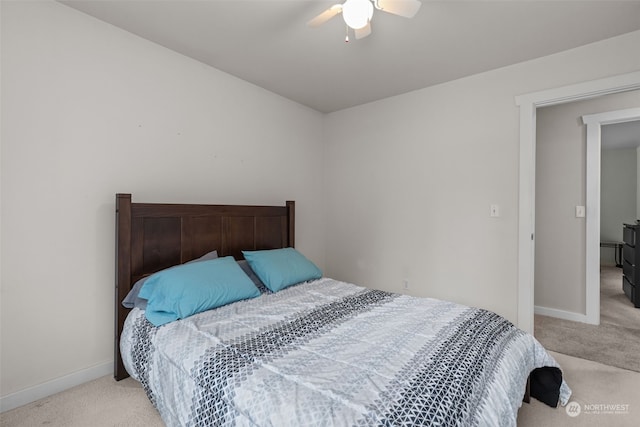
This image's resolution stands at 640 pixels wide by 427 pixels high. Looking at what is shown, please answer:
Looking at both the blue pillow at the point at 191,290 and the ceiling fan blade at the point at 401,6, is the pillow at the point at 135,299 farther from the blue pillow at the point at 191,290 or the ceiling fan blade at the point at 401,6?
the ceiling fan blade at the point at 401,6

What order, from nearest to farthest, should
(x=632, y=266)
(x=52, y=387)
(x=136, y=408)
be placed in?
(x=136, y=408)
(x=52, y=387)
(x=632, y=266)

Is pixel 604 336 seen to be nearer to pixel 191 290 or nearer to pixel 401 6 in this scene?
pixel 401 6

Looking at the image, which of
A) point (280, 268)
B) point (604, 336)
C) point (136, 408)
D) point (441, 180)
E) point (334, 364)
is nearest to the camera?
point (334, 364)

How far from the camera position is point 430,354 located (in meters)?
1.40

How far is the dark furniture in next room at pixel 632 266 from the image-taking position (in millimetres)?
3654

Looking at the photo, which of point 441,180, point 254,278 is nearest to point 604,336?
point 441,180

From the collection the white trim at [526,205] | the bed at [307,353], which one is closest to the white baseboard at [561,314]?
the white trim at [526,205]

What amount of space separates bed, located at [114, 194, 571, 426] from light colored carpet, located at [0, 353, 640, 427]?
0.11 metres

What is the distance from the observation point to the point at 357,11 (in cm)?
152

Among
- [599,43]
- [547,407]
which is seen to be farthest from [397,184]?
[547,407]

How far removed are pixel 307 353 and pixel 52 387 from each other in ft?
5.75

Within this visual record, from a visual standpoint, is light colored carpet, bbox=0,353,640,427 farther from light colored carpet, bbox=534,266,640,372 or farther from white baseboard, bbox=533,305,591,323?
white baseboard, bbox=533,305,591,323

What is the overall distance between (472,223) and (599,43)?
1.64 metres

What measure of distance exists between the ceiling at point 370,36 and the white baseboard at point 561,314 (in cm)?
269
